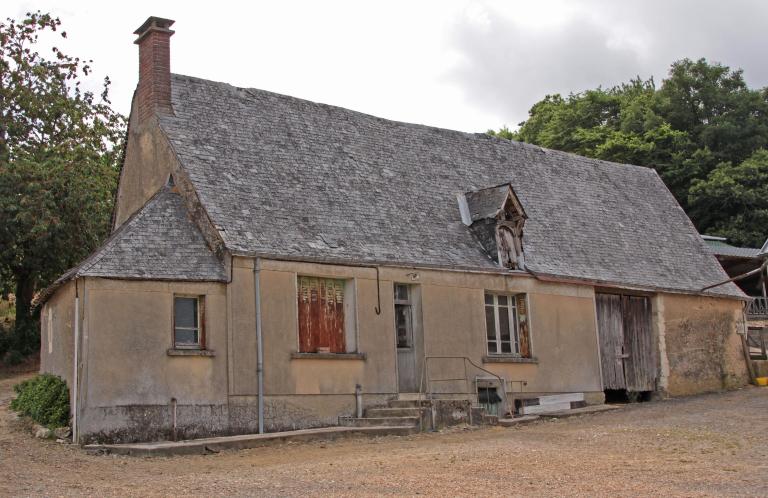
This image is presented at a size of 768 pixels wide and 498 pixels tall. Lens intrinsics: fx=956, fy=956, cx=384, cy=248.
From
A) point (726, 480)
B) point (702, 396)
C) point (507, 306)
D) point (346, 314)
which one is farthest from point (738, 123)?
point (726, 480)

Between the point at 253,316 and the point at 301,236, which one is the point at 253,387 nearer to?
the point at 253,316

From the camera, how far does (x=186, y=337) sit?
18156mm

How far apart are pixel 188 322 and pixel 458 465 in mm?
→ 6762

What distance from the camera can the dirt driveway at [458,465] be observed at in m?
12.0

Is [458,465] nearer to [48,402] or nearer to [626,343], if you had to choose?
[48,402]

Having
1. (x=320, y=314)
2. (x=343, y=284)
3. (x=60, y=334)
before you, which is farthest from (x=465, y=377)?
(x=60, y=334)

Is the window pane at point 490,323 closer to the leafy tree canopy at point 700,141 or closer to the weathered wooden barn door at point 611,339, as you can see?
the weathered wooden barn door at point 611,339

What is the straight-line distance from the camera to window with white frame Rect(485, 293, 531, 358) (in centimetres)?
2252

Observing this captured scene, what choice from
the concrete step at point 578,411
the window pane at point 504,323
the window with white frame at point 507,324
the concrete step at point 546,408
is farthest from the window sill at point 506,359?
the concrete step at point 578,411

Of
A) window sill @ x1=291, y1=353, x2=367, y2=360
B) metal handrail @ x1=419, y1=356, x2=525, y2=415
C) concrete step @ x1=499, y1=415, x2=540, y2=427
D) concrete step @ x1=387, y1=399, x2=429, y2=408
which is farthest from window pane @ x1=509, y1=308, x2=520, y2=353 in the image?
window sill @ x1=291, y1=353, x2=367, y2=360

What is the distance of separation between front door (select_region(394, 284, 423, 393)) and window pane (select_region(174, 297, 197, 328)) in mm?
4721

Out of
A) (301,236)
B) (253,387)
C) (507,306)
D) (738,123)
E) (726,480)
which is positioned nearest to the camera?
(726,480)

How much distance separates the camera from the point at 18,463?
49.2 ft

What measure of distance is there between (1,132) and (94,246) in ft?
16.1
